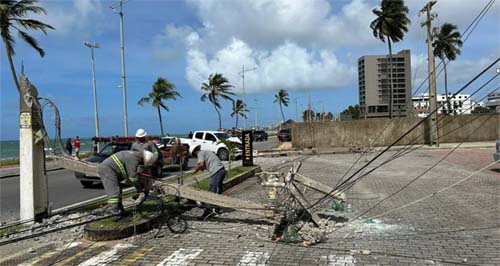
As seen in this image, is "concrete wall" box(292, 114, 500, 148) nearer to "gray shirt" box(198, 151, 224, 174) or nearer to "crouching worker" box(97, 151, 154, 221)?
"gray shirt" box(198, 151, 224, 174)

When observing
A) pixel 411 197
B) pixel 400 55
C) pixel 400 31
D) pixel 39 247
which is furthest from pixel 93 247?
pixel 400 55

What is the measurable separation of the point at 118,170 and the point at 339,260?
4011 mm

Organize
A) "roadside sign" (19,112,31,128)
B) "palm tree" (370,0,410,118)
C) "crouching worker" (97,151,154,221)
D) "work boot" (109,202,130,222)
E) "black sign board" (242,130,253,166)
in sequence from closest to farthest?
"crouching worker" (97,151,154,221) → "work boot" (109,202,130,222) → "roadside sign" (19,112,31,128) → "black sign board" (242,130,253,166) → "palm tree" (370,0,410,118)

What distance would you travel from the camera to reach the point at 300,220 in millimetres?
7398

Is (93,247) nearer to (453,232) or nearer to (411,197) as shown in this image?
(453,232)

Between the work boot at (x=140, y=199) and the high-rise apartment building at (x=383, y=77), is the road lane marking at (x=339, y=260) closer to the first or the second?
the work boot at (x=140, y=199)

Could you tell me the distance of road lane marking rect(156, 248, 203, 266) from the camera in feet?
19.5

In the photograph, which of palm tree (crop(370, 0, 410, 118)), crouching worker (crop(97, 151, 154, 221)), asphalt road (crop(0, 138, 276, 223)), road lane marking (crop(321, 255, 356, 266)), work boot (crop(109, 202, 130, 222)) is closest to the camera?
road lane marking (crop(321, 255, 356, 266))

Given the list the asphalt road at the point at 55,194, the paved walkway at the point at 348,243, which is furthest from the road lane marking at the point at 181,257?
the asphalt road at the point at 55,194

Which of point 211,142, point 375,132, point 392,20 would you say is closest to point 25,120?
point 211,142

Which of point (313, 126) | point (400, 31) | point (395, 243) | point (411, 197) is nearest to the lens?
point (395, 243)

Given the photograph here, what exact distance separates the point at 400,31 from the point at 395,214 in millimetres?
40003

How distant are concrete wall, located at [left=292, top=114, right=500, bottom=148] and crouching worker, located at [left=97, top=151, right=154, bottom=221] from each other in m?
28.7

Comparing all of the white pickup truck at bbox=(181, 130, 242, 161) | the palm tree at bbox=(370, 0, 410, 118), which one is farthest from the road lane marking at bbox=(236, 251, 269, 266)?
the palm tree at bbox=(370, 0, 410, 118)
